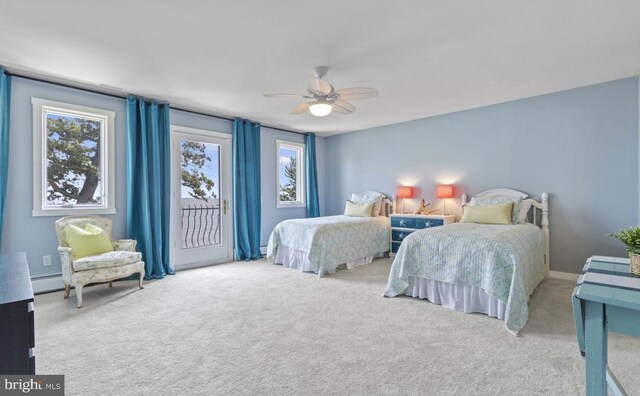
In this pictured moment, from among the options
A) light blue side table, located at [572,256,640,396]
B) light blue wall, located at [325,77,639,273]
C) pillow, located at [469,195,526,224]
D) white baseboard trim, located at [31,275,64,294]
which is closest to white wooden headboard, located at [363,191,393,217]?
light blue wall, located at [325,77,639,273]

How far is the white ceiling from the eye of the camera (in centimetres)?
235

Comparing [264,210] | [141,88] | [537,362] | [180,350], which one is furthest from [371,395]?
[264,210]

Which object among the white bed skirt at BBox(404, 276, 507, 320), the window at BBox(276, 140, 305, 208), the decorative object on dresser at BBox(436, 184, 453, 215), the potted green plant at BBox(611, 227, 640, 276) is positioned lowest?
the white bed skirt at BBox(404, 276, 507, 320)

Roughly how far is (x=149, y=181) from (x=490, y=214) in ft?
15.7

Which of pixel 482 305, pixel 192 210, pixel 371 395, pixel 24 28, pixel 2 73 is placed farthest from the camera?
pixel 192 210

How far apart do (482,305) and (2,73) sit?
5.58m

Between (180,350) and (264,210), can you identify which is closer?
(180,350)

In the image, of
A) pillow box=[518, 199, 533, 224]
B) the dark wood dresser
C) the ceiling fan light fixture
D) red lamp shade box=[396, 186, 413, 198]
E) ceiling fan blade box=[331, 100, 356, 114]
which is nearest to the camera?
the dark wood dresser

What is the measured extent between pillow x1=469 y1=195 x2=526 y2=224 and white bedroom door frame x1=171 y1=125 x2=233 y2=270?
13.4 ft

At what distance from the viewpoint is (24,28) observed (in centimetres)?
257

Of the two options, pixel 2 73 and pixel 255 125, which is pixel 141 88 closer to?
pixel 2 73

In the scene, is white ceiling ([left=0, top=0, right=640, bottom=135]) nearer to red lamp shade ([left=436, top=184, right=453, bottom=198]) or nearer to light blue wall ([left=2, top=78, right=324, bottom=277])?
light blue wall ([left=2, top=78, right=324, bottom=277])

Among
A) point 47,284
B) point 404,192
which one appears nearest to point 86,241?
point 47,284

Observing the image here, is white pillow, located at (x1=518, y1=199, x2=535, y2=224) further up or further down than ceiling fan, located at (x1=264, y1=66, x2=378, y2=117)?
further down
